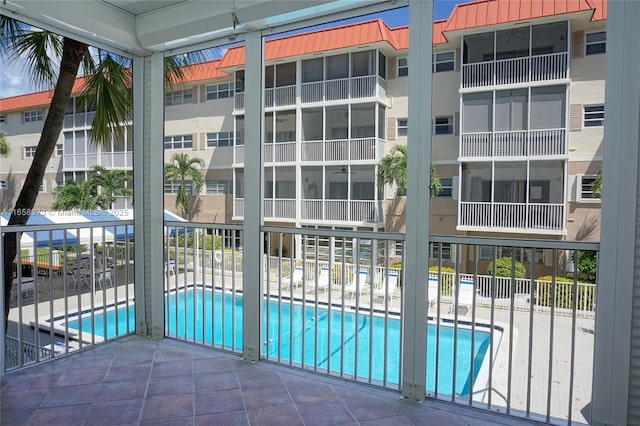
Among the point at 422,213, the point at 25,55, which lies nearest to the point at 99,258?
the point at 25,55

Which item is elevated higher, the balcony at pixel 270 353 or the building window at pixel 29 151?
the building window at pixel 29 151

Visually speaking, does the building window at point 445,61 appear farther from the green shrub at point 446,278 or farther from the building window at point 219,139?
the building window at point 219,139

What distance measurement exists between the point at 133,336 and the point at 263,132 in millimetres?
2057

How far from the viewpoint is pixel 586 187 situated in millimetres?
2035

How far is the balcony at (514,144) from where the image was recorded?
7.03ft

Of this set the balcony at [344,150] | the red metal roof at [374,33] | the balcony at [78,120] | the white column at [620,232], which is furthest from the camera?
the balcony at [78,120]

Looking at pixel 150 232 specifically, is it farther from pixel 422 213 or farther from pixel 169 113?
pixel 422 213

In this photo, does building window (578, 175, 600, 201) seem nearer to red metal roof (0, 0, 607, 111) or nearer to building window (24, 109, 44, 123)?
red metal roof (0, 0, 607, 111)

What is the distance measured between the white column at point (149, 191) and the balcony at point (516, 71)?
2.38 m

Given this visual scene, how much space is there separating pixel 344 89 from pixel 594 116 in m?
1.50

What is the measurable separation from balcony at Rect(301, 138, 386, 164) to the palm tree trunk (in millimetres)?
1985

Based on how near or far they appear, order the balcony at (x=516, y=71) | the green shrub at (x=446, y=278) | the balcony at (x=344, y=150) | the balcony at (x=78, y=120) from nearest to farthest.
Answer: the balcony at (x=516, y=71), the green shrub at (x=446, y=278), the balcony at (x=344, y=150), the balcony at (x=78, y=120)

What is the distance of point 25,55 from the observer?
2.91m

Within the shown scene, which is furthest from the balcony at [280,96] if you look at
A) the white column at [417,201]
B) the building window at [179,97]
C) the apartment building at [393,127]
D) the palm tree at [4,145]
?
the palm tree at [4,145]
